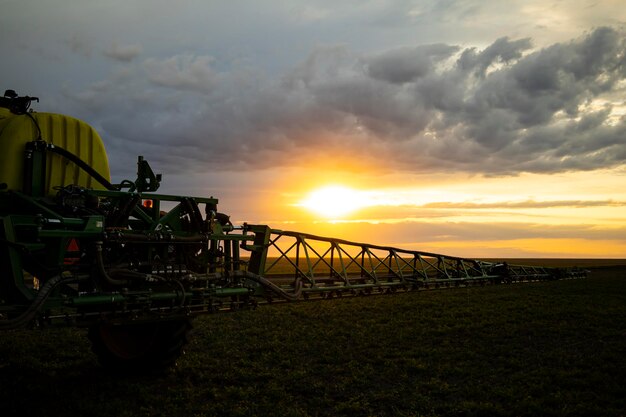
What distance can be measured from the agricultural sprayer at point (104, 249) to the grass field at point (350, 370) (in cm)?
123

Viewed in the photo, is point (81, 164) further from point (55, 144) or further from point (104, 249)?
point (104, 249)

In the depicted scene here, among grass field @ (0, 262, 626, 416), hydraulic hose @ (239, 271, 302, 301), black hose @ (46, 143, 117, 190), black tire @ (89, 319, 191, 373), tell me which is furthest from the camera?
black tire @ (89, 319, 191, 373)

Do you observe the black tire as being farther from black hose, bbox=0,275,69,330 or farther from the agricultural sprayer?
black hose, bbox=0,275,69,330

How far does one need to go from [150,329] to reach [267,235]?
3.04 meters

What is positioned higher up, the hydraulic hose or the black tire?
the hydraulic hose

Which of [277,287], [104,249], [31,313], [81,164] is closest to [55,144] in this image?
[81,164]

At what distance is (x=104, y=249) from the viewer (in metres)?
8.45

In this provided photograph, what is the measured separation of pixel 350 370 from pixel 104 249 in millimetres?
5507

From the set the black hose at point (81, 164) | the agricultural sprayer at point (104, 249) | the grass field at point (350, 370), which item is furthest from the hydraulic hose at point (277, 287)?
the black hose at point (81, 164)

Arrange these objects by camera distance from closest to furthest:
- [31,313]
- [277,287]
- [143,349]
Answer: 1. [31,313]
2. [143,349]
3. [277,287]

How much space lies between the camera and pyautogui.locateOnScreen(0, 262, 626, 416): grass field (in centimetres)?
845

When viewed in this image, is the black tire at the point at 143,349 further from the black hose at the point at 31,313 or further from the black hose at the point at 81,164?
the black hose at the point at 31,313

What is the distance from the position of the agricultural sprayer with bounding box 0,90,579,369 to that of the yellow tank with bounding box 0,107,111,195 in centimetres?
2

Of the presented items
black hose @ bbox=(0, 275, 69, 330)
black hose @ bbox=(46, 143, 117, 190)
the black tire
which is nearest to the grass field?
the black tire
